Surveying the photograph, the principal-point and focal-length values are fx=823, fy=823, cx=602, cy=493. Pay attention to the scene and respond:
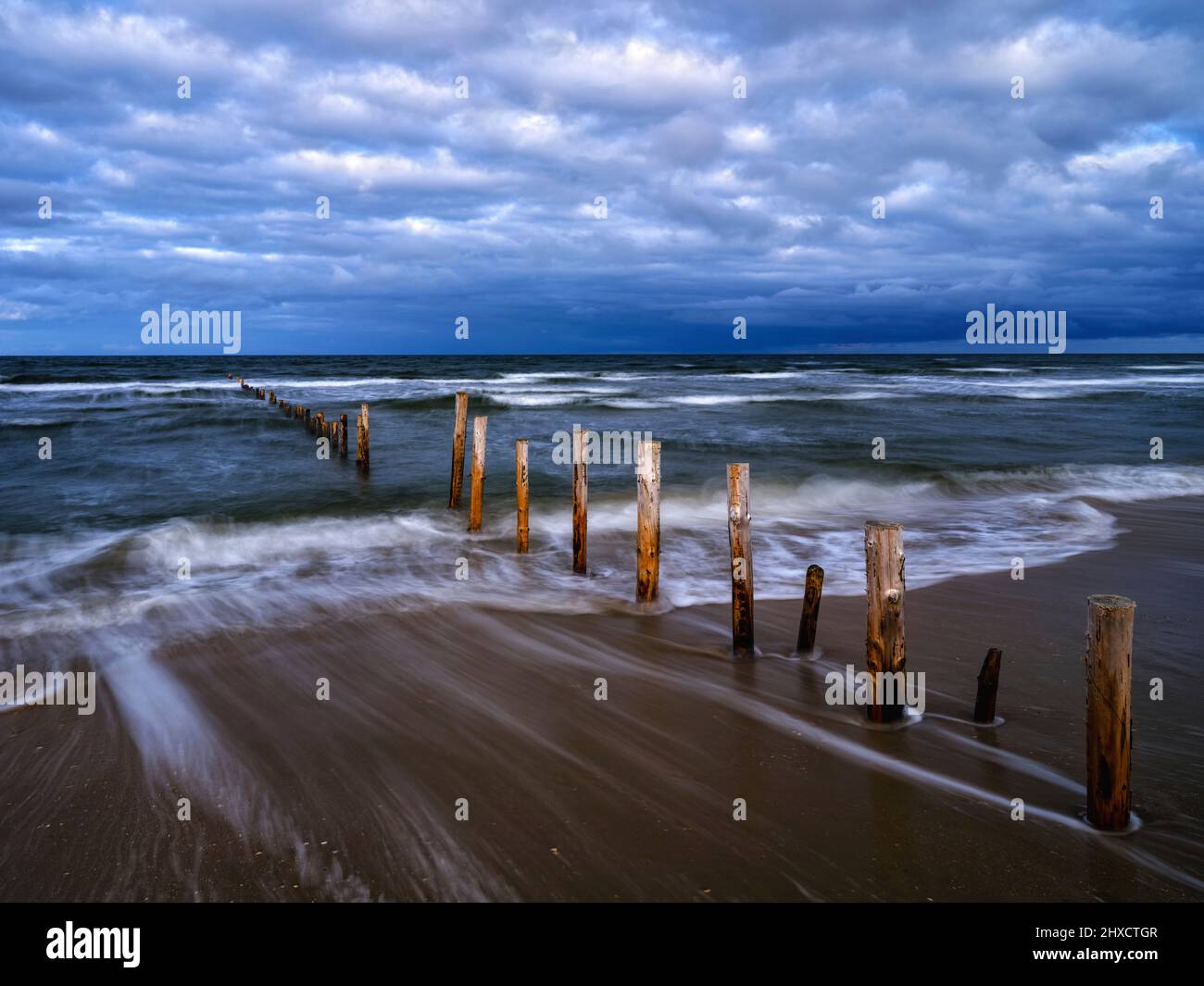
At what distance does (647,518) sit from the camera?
8.08 m

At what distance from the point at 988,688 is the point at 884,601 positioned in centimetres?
100

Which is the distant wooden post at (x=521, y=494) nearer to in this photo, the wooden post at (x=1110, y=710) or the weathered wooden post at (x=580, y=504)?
the weathered wooden post at (x=580, y=504)

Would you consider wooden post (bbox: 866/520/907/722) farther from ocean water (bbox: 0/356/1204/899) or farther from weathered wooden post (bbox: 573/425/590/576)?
weathered wooden post (bbox: 573/425/590/576)

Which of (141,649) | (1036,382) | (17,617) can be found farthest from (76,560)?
(1036,382)

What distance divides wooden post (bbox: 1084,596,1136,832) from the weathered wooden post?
6.42 meters

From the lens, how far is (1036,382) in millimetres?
55656

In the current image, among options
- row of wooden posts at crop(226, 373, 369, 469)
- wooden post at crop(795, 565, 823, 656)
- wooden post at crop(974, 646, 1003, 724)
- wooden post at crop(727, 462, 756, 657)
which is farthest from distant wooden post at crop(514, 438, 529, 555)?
row of wooden posts at crop(226, 373, 369, 469)

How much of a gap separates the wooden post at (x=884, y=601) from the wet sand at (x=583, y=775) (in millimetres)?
458

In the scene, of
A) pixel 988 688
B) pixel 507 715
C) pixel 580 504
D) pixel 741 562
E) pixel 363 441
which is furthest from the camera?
pixel 363 441

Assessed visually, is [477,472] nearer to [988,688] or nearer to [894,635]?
[894,635]

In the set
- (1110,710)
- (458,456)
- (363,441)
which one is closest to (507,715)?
(1110,710)

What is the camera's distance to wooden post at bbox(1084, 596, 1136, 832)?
154 inches
